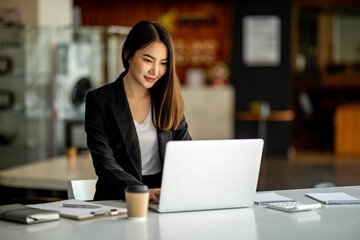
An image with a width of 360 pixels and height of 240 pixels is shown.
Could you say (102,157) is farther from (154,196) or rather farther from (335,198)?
(335,198)

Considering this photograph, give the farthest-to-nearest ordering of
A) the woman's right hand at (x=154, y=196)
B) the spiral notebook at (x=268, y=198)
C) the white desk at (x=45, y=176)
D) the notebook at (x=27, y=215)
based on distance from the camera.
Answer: the white desk at (x=45, y=176)
the spiral notebook at (x=268, y=198)
the woman's right hand at (x=154, y=196)
the notebook at (x=27, y=215)

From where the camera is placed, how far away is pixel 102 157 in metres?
2.56

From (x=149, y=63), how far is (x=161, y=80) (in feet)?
0.59

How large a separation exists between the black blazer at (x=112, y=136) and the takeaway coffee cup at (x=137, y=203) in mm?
424

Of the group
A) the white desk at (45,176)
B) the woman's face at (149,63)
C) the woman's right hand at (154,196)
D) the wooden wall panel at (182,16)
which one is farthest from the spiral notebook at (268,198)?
the wooden wall panel at (182,16)

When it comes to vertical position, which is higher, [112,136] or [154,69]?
[154,69]

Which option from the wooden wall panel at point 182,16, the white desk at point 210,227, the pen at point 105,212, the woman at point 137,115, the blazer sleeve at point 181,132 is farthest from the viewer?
the wooden wall panel at point 182,16

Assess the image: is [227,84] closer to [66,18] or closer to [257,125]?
[257,125]

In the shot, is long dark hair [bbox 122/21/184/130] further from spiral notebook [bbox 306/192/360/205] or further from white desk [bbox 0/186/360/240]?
spiral notebook [bbox 306/192/360/205]

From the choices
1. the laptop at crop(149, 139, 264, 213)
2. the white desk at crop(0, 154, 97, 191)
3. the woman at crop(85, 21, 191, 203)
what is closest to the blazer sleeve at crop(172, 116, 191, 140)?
the woman at crop(85, 21, 191, 203)

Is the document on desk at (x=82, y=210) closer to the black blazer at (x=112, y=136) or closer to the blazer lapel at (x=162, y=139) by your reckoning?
the black blazer at (x=112, y=136)

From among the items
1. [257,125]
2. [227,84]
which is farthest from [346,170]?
[227,84]

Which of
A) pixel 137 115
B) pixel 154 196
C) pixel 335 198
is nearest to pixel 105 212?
pixel 154 196

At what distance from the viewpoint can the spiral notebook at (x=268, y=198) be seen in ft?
8.12
